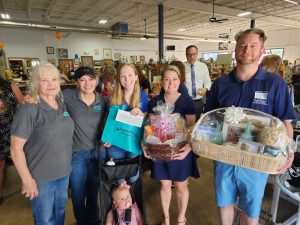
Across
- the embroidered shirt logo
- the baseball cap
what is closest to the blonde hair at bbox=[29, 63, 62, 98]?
the baseball cap

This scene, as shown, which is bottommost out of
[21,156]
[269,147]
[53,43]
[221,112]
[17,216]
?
[17,216]

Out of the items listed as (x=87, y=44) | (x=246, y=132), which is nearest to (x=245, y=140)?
(x=246, y=132)

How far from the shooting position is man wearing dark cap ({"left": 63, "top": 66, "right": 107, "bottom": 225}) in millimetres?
1672

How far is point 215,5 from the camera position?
9.70 m

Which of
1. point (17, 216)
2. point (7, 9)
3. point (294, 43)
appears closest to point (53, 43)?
point (7, 9)

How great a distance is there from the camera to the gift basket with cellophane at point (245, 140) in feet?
3.66

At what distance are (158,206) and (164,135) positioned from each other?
54.4 inches

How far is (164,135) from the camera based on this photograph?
1508 mm

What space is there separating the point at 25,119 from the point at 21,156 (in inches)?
9.6

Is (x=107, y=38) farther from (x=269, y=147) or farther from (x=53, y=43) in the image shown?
(x=269, y=147)

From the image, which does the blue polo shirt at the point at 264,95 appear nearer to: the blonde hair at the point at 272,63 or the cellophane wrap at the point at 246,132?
the cellophane wrap at the point at 246,132

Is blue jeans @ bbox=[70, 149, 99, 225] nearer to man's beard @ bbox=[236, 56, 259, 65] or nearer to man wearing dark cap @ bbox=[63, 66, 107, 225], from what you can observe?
man wearing dark cap @ bbox=[63, 66, 107, 225]

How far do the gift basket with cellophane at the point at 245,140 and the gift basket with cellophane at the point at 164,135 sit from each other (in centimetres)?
17

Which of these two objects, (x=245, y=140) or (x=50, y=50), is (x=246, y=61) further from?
(x=50, y=50)
